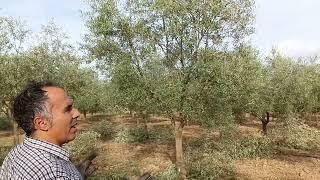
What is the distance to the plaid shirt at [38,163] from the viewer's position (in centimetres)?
258

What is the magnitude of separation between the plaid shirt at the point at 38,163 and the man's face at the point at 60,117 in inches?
4.4

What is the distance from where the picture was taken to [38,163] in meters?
2.63

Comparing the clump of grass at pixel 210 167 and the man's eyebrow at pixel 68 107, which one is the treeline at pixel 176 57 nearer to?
the clump of grass at pixel 210 167

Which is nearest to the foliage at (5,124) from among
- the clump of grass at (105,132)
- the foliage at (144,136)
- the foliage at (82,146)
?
the clump of grass at (105,132)

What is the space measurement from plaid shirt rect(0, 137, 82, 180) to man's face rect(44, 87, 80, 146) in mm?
111

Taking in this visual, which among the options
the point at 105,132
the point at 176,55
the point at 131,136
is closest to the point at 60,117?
the point at 176,55

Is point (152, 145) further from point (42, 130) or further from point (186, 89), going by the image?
point (42, 130)

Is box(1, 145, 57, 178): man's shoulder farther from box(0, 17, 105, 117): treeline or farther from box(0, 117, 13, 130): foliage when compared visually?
box(0, 117, 13, 130): foliage

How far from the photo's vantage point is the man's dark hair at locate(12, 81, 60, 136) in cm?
286

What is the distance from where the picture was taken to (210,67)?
64.0 ft

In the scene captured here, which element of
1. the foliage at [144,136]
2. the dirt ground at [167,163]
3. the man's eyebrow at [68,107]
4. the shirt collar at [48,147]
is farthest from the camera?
the foliage at [144,136]

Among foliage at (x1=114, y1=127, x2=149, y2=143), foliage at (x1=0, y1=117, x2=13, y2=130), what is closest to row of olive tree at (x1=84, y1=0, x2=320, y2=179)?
foliage at (x1=114, y1=127, x2=149, y2=143)

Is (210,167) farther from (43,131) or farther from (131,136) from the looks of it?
(43,131)

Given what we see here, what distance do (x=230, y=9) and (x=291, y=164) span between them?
12282mm
